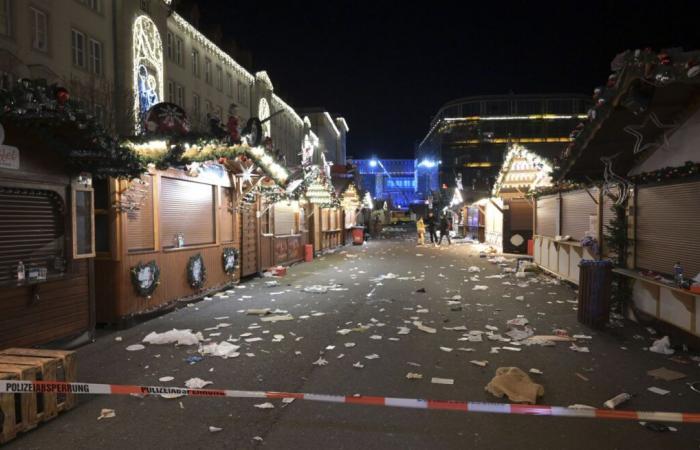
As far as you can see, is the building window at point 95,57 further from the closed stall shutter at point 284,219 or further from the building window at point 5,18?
the closed stall shutter at point 284,219

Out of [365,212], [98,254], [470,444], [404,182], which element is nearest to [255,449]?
[470,444]

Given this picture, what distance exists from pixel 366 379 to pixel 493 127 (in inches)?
3735

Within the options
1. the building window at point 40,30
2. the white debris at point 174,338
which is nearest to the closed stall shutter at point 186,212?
the white debris at point 174,338

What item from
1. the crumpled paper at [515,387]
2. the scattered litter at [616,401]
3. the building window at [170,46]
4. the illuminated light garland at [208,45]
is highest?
the illuminated light garland at [208,45]

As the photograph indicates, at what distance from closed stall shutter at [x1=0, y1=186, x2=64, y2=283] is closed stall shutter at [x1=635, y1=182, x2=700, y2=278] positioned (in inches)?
390

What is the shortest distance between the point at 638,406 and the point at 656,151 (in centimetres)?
532

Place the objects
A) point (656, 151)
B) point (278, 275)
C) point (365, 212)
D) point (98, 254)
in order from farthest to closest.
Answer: point (365, 212) → point (278, 275) → point (98, 254) → point (656, 151)

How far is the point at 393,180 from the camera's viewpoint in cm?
13162

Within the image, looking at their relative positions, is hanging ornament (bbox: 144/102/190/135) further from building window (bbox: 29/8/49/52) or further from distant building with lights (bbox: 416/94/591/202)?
distant building with lights (bbox: 416/94/591/202)

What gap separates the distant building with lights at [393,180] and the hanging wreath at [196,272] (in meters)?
103

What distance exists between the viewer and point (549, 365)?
5984mm

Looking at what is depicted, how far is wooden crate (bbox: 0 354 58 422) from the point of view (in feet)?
14.1

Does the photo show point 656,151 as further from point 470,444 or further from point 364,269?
point 364,269

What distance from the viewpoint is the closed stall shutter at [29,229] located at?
6301 millimetres
